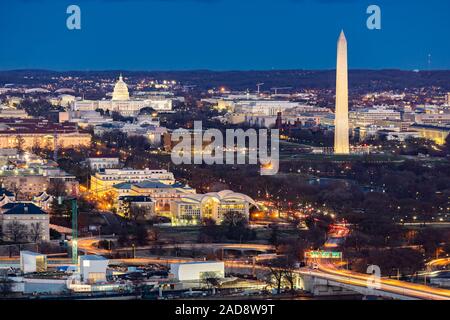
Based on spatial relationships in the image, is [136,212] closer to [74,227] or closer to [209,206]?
[209,206]

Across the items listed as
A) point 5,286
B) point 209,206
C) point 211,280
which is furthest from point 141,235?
point 5,286

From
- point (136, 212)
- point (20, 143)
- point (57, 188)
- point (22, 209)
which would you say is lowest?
point (136, 212)

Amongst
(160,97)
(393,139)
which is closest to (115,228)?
(393,139)

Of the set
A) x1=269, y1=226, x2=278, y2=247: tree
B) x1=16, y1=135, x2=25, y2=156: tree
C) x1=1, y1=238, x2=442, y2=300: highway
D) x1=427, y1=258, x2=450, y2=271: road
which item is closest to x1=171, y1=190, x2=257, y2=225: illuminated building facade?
x1=269, y1=226, x2=278, y2=247: tree

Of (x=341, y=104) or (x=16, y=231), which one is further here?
(x=341, y=104)

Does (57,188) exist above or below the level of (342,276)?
above

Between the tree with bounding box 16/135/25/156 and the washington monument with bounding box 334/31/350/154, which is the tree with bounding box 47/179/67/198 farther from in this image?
the tree with bounding box 16/135/25/156

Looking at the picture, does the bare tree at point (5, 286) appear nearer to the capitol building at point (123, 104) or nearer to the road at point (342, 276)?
the road at point (342, 276)
